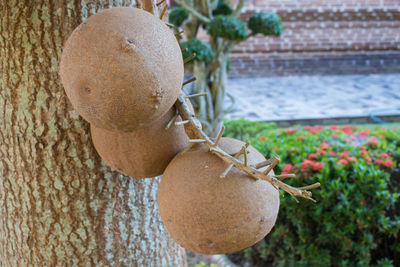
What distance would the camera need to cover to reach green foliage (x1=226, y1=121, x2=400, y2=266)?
8.05 feet

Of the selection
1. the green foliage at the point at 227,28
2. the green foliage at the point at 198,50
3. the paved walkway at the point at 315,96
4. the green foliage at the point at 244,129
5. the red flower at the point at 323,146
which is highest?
the green foliage at the point at 227,28

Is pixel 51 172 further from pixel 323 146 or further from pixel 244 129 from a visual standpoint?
pixel 244 129

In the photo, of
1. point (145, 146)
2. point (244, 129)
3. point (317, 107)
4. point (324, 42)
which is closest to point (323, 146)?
point (244, 129)

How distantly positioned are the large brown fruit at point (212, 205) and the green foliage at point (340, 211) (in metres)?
1.74

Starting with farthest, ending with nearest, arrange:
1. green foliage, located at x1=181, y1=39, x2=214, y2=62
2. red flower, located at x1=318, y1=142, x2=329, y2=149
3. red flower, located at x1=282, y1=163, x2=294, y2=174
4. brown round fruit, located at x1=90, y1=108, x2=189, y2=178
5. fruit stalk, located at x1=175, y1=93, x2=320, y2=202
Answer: green foliage, located at x1=181, y1=39, x2=214, y2=62 < red flower, located at x1=318, y1=142, x2=329, y2=149 < red flower, located at x1=282, y1=163, x2=294, y2=174 < brown round fruit, located at x1=90, y1=108, x2=189, y2=178 < fruit stalk, located at x1=175, y1=93, x2=320, y2=202

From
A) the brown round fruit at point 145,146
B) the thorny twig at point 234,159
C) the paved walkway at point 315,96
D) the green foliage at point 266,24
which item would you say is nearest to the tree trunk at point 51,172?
the brown round fruit at point 145,146

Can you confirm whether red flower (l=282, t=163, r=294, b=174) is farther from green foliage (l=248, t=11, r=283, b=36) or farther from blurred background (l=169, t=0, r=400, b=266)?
green foliage (l=248, t=11, r=283, b=36)

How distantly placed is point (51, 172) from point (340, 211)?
6.24 feet

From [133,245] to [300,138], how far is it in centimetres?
219

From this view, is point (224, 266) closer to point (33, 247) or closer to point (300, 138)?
point (300, 138)

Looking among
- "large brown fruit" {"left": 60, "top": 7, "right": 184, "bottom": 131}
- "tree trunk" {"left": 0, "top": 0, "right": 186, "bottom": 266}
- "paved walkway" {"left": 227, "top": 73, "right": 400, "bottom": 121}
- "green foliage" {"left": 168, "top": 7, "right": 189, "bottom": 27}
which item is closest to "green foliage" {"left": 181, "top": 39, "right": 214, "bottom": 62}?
"green foliage" {"left": 168, "top": 7, "right": 189, "bottom": 27}

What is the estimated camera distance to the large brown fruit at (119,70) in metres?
0.71

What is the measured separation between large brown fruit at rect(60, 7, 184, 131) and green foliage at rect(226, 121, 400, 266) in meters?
1.91

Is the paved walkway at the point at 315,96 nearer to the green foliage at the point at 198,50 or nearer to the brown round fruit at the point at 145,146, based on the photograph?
the green foliage at the point at 198,50
